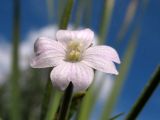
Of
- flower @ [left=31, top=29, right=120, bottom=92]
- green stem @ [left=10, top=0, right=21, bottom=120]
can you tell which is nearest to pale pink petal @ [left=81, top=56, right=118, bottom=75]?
flower @ [left=31, top=29, right=120, bottom=92]

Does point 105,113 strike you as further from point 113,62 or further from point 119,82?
point 113,62

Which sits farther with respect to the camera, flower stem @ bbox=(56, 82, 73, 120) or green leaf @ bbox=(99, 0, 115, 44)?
green leaf @ bbox=(99, 0, 115, 44)

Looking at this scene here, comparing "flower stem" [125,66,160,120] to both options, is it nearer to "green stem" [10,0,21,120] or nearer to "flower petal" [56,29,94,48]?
"flower petal" [56,29,94,48]

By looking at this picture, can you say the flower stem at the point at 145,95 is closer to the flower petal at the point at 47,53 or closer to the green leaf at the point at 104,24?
the flower petal at the point at 47,53

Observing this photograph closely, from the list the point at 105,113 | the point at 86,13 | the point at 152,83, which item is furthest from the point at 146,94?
the point at 86,13

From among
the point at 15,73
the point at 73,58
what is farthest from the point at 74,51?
the point at 15,73

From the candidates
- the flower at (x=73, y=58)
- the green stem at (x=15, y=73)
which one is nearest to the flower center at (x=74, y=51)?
the flower at (x=73, y=58)

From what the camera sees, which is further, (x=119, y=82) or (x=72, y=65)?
(x=119, y=82)
